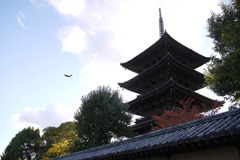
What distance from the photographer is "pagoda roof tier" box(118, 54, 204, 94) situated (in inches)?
961

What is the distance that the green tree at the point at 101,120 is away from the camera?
2207 cm

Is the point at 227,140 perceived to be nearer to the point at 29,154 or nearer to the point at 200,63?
the point at 200,63

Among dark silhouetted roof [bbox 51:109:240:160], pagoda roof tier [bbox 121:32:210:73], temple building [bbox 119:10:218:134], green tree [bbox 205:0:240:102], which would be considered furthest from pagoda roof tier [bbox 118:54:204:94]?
dark silhouetted roof [bbox 51:109:240:160]

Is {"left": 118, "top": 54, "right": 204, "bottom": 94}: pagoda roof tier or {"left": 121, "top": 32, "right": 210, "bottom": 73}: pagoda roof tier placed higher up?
{"left": 121, "top": 32, "right": 210, "bottom": 73}: pagoda roof tier

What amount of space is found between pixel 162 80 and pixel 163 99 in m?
2.76

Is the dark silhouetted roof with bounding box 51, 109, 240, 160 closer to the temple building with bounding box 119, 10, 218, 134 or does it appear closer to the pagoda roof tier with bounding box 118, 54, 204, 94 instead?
the temple building with bounding box 119, 10, 218, 134

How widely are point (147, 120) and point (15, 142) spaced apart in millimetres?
31555

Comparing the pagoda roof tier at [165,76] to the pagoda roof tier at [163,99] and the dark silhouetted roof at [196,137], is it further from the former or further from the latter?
the dark silhouetted roof at [196,137]

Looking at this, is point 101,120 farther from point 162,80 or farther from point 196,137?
point 196,137

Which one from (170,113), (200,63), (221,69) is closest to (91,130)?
(170,113)

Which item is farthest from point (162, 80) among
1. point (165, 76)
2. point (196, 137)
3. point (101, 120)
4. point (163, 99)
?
point (196, 137)

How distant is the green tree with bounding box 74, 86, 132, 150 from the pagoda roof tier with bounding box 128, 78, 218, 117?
2.66 m

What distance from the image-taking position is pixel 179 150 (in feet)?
22.6

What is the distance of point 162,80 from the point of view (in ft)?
84.7
